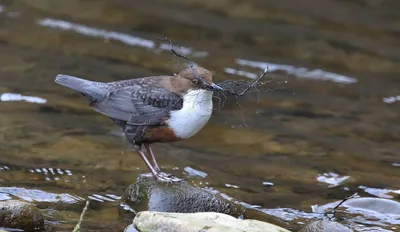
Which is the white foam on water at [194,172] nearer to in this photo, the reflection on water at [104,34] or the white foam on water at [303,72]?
the white foam on water at [303,72]

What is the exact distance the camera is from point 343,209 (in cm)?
514

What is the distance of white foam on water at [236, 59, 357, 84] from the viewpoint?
8.30 m

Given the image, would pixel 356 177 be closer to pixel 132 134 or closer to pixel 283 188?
pixel 283 188

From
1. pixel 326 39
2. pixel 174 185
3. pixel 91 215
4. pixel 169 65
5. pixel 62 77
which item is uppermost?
pixel 326 39

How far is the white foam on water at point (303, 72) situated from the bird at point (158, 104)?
139 inches

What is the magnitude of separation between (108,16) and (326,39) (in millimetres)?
2769

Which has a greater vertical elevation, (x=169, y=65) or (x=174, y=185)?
(x=169, y=65)

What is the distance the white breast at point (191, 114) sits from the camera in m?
4.60

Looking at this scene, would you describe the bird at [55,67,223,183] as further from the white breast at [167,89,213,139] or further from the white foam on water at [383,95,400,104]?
the white foam on water at [383,95,400,104]

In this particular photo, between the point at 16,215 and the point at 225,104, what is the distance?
141 inches

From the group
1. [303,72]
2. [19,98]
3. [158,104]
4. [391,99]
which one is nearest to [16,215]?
[158,104]

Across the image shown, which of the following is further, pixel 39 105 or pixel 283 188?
pixel 39 105

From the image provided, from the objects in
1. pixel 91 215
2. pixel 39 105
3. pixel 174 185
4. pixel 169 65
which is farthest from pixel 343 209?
pixel 169 65

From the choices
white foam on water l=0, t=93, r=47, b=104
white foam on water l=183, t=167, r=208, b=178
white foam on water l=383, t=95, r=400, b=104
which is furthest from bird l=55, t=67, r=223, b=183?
white foam on water l=383, t=95, r=400, b=104
